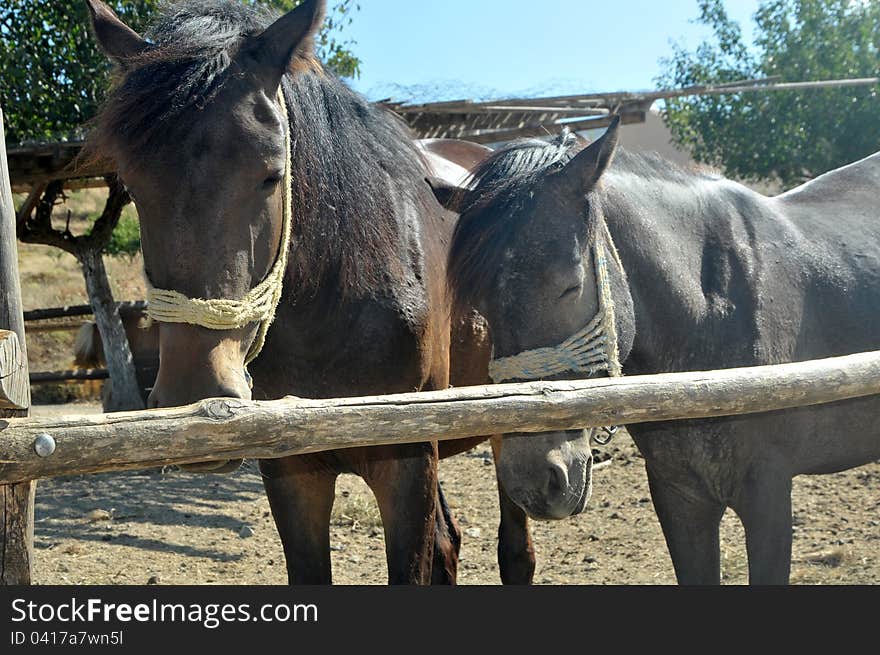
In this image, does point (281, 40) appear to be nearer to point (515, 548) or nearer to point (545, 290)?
point (545, 290)

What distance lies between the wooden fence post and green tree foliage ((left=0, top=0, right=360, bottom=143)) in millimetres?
5176

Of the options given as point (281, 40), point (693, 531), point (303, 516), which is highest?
point (281, 40)

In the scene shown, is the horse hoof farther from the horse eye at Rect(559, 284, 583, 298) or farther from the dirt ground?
the dirt ground

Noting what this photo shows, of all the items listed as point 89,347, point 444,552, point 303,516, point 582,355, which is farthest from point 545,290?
point 89,347

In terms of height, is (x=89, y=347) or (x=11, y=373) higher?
(x=89, y=347)

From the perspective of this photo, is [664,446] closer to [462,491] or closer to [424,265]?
[424,265]

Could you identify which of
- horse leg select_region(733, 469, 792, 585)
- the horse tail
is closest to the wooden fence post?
horse leg select_region(733, 469, 792, 585)

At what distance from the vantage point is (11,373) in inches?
78.5

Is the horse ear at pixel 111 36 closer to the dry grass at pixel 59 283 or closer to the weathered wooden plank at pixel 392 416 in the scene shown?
the weathered wooden plank at pixel 392 416

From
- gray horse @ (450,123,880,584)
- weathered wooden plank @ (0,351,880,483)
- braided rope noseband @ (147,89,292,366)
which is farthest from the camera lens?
gray horse @ (450,123,880,584)

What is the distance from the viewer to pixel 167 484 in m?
6.79

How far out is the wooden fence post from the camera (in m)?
2.20

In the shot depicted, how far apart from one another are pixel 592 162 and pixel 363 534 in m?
3.70

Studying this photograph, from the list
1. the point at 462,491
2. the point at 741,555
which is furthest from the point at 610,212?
the point at 462,491
